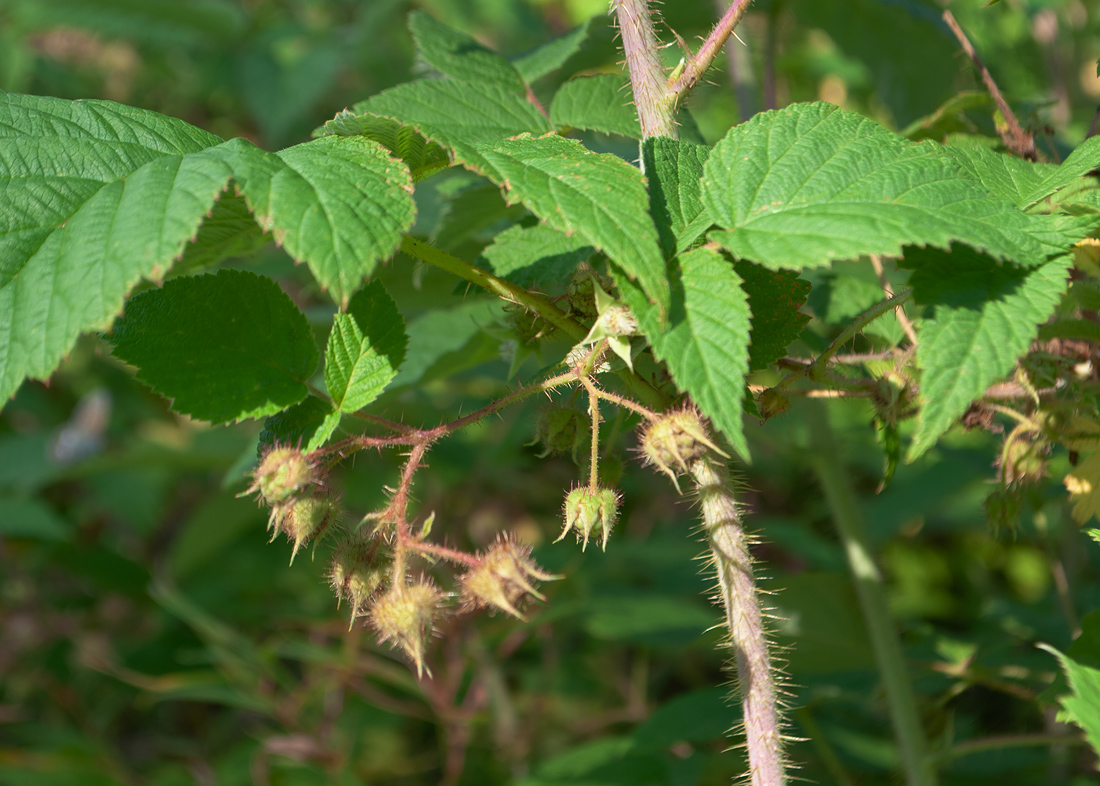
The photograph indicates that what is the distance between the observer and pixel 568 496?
0.78m

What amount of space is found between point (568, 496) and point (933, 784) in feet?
2.57

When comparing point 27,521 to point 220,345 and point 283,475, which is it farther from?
point 283,475

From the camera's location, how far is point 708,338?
27.1 inches

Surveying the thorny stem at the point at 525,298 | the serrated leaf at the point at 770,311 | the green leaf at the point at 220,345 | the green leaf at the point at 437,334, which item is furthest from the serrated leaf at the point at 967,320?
the green leaf at the point at 437,334

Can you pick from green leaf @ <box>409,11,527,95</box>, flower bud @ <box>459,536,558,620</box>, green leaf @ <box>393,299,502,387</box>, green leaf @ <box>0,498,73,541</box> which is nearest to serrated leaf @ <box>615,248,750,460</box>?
flower bud @ <box>459,536,558,620</box>

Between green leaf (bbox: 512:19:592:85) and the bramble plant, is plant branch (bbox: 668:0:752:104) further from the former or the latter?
green leaf (bbox: 512:19:592:85)

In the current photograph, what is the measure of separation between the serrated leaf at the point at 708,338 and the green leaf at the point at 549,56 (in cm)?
66

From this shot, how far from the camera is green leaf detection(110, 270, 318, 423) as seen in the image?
83 cm

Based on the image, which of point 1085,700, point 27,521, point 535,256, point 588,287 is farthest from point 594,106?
point 27,521

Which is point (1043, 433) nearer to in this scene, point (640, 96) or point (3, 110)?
point (640, 96)

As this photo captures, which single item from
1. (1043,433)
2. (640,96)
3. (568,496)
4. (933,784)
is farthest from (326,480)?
(933,784)

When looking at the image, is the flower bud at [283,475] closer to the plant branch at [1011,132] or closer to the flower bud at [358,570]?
the flower bud at [358,570]

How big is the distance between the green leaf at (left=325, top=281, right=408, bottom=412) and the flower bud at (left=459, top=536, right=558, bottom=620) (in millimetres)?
197

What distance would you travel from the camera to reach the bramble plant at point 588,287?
0.68 metres
